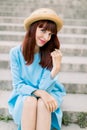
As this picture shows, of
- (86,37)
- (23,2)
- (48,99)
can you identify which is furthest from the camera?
(23,2)

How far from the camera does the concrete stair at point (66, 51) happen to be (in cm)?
290

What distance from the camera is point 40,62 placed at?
2.63 meters

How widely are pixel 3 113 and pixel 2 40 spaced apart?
2.08 m

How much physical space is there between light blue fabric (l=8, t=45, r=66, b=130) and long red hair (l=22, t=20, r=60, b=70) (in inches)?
1.8

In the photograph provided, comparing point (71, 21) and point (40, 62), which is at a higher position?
point (71, 21)

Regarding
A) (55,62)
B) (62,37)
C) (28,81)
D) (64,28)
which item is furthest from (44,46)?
(64,28)

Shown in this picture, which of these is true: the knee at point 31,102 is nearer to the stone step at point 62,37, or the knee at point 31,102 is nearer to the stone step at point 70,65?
the stone step at point 70,65

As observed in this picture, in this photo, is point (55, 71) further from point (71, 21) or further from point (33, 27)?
point (71, 21)

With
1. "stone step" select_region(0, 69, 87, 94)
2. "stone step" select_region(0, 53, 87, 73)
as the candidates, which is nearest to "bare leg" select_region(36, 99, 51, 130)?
"stone step" select_region(0, 69, 87, 94)

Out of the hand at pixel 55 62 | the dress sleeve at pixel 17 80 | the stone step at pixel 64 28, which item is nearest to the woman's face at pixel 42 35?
the hand at pixel 55 62

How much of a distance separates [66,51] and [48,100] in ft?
6.38

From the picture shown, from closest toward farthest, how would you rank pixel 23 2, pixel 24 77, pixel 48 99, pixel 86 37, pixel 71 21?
1. pixel 48 99
2. pixel 24 77
3. pixel 86 37
4. pixel 71 21
5. pixel 23 2

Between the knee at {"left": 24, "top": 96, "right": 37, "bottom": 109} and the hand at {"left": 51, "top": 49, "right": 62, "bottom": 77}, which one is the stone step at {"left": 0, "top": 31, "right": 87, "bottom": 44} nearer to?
the hand at {"left": 51, "top": 49, "right": 62, "bottom": 77}

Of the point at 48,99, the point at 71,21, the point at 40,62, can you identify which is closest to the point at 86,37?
the point at 71,21
